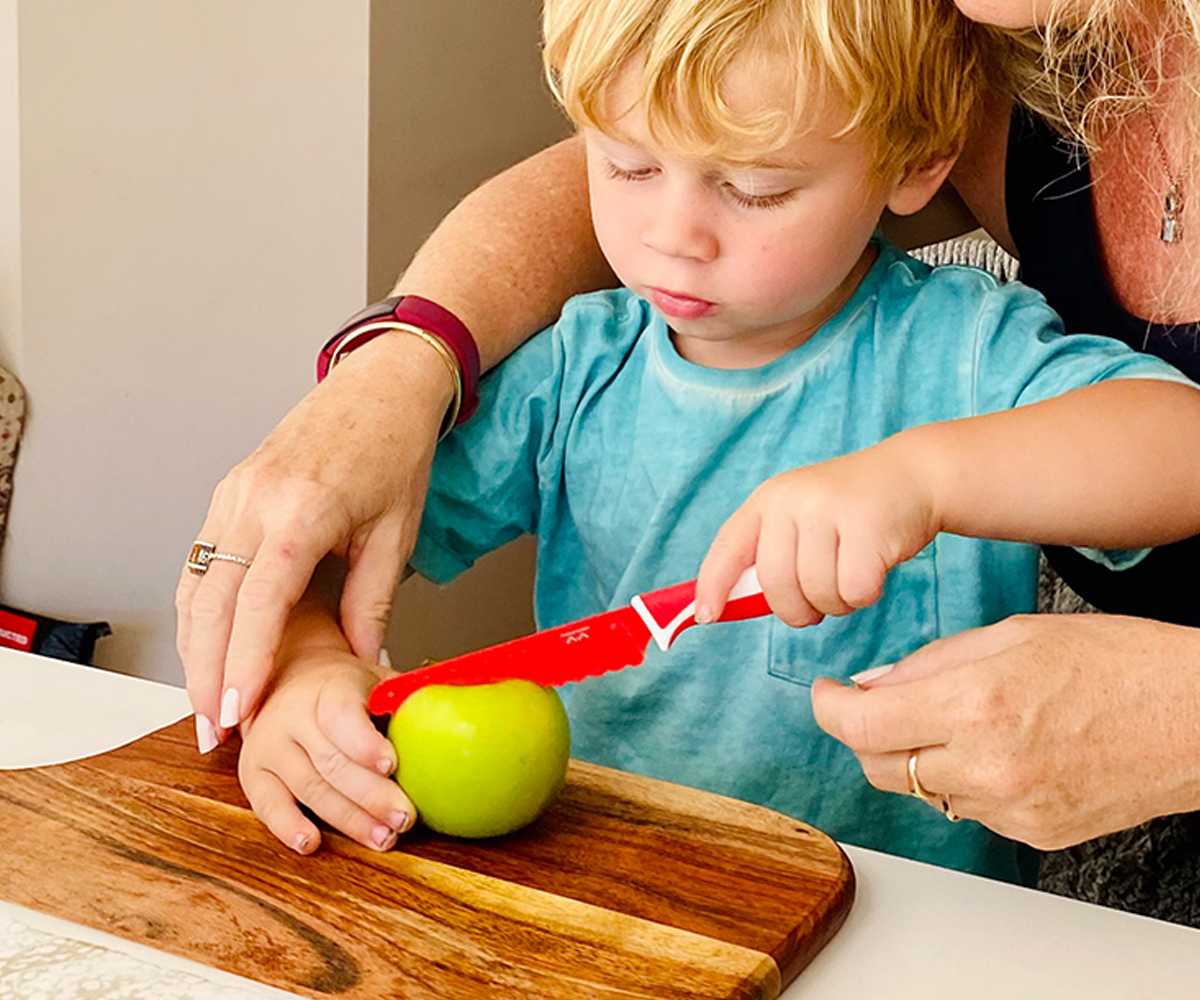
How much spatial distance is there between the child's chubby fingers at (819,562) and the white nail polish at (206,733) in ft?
1.31

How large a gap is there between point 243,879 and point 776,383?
55 cm

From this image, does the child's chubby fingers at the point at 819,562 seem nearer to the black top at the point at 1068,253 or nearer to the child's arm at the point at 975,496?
the child's arm at the point at 975,496

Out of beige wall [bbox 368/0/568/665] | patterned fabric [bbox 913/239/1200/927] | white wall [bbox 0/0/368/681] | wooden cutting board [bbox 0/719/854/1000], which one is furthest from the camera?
beige wall [bbox 368/0/568/665]

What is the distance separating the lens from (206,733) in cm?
95

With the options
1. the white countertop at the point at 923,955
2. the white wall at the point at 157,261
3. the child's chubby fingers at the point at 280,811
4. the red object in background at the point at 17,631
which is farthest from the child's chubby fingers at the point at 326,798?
the white wall at the point at 157,261

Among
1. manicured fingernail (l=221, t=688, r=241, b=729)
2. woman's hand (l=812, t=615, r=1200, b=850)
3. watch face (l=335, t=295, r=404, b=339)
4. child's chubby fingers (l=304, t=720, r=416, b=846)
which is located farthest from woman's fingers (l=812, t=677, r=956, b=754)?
watch face (l=335, t=295, r=404, b=339)

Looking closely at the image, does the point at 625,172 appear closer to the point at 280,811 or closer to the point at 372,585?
the point at 372,585

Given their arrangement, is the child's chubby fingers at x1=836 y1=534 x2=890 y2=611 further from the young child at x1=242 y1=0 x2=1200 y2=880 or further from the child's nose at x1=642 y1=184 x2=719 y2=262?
the child's nose at x1=642 y1=184 x2=719 y2=262

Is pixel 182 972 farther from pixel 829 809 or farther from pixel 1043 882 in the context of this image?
pixel 1043 882

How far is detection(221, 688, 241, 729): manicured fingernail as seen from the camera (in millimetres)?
937

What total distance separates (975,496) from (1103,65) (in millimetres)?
443

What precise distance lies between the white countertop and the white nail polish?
0.18 m

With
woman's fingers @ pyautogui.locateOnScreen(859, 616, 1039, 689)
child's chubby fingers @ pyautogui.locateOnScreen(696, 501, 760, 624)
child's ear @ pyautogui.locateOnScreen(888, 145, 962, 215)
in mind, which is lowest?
woman's fingers @ pyautogui.locateOnScreen(859, 616, 1039, 689)

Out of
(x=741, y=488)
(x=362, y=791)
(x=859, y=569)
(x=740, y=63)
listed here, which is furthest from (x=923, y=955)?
(x=740, y=63)
